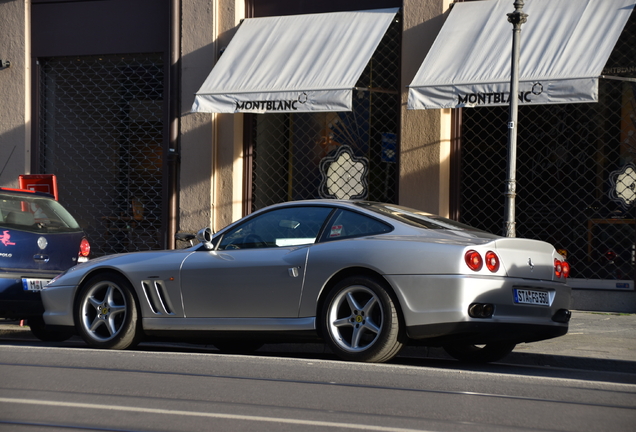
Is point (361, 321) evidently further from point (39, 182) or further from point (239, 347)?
point (39, 182)

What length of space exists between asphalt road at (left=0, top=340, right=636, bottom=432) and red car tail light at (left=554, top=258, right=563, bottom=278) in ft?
2.60

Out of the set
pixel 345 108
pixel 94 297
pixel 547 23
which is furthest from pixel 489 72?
pixel 94 297

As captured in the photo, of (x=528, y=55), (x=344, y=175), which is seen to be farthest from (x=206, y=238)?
(x=344, y=175)

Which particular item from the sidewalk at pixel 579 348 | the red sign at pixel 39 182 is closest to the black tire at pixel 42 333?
the sidewalk at pixel 579 348

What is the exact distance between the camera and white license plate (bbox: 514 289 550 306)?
6512 millimetres

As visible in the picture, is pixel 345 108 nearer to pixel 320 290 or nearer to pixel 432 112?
pixel 432 112

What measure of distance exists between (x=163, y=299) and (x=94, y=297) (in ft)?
2.51

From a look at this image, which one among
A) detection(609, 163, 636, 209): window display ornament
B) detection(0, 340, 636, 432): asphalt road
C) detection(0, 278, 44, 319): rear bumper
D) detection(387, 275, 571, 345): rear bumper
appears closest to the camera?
detection(0, 340, 636, 432): asphalt road

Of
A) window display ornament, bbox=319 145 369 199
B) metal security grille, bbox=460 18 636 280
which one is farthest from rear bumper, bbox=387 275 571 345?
window display ornament, bbox=319 145 369 199

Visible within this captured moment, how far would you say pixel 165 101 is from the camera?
13633mm

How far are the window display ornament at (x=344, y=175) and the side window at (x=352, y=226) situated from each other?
545 cm

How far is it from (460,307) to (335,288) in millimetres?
1013

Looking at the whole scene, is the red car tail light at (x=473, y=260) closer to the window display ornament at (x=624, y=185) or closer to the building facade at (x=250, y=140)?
the building facade at (x=250, y=140)

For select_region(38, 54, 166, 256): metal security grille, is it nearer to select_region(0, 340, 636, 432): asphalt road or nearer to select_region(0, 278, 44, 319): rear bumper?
select_region(0, 278, 44, 319): rear bumper
